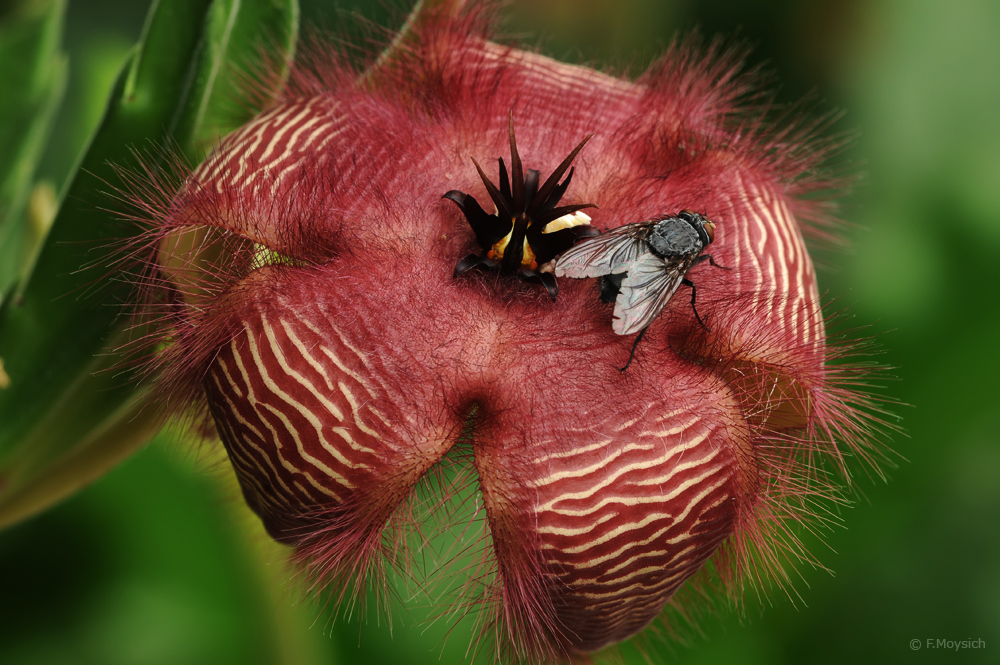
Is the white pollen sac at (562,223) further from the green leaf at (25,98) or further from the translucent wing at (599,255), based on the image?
the green leaf at (25,98)

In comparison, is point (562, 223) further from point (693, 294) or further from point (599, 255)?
point (693, 294)

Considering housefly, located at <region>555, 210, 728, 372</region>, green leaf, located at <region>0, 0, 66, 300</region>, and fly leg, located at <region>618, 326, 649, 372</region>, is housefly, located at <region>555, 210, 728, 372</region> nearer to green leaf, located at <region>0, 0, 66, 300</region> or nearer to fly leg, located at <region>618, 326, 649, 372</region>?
fly leg, located at <region>618, 326, 649, 372</region>

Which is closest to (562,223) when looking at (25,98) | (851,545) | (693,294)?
(693,294)

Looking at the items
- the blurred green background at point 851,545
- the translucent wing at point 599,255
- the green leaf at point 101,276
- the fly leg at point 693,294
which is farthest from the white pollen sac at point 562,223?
the blurred green background at point 851,545

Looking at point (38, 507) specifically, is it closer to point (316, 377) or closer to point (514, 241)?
point (316, 377)

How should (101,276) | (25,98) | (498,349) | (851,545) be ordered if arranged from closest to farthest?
(498,349)
(101,276)
(25,98)
(851,545)
